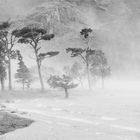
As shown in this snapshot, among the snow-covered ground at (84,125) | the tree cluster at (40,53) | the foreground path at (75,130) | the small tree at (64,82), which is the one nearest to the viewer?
the foreground path at (75,130)

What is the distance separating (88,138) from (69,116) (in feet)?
26.1

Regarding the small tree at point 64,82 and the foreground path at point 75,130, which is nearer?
the foreground path at point 75,130

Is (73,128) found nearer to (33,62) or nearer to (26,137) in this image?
(26,137)

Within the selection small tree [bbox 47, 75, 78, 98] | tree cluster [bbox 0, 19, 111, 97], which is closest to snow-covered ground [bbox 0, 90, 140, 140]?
small tree [bbox 47, 75, 78, 98]

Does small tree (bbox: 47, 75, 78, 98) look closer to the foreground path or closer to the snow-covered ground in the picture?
the snow-covered ground

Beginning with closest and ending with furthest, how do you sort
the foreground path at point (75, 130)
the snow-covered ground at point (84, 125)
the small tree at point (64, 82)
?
the foreground path at point (75, 130) → the snow-covered ground at point (84, 125) → the small tree at point (64, 82)

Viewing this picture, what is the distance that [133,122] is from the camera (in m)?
20.5

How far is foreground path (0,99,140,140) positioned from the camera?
1655cm

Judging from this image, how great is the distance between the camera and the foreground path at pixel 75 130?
16.5 metres

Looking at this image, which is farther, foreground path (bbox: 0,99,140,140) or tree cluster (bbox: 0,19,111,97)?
tree cluster (bbox: 0,19,111,97)

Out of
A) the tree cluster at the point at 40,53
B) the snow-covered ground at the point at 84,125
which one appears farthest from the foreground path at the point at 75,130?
the tree cluster at the point at 40,53

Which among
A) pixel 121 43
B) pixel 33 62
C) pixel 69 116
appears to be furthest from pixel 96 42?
pixel 69 116

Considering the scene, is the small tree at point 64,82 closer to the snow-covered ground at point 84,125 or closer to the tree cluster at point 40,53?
the tree cluster at point 40,53

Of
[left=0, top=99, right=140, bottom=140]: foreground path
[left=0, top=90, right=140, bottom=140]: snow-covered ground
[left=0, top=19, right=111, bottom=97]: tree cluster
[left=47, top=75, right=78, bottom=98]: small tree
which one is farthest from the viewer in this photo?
[left=0, top=19, right=111, bottom=97]: tree cluster
